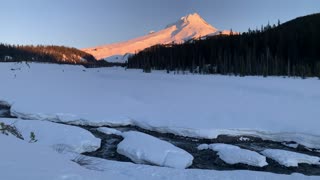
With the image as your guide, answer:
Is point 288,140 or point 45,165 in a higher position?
point 45,165

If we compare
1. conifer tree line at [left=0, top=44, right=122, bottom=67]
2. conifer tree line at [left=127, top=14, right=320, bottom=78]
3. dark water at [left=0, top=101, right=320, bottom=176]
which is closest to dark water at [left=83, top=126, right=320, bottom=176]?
dark water at [left=0, top=101, right=320, bottom=176]

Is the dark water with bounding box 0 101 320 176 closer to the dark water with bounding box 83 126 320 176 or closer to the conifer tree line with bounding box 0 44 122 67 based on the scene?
the dark water with bounding box 83 126 320 176

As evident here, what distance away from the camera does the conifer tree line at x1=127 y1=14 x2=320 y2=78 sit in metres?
48.1

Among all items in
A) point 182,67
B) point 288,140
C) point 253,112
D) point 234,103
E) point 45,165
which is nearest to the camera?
point 45,165

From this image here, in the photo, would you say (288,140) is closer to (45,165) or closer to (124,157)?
(124,157)

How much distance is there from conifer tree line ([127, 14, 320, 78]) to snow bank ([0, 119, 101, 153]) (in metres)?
31.6

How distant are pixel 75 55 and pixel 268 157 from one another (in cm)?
15115

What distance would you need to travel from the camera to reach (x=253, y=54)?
52.3 m

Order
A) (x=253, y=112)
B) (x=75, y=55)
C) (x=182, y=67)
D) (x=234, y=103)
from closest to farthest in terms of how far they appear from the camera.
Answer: (x=253, y=112) → (x=234, y=103) → (x=182, y=67) → (x=75, y=55)

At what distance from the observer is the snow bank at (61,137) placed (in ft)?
43.3

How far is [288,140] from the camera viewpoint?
54.0ft

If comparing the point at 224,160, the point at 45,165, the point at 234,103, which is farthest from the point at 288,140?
the point at 45,165

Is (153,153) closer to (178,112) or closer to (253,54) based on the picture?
(178,112)

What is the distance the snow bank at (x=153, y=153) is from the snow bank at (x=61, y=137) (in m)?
1.10
